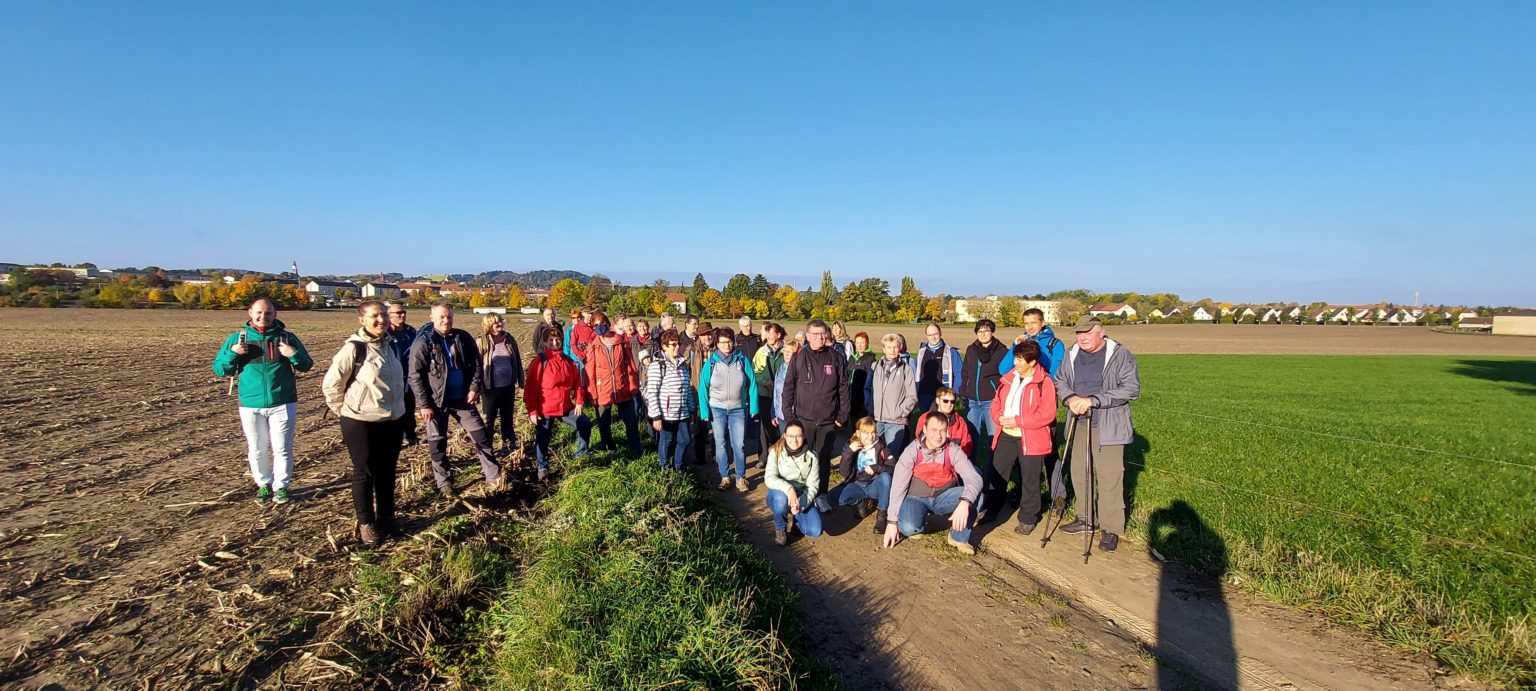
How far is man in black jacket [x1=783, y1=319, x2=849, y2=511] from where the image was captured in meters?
6.46

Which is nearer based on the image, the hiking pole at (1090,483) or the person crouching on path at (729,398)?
the hiking pole at (1090,483)

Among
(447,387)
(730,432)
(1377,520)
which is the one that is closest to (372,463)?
(447,387)

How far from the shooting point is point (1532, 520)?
581cm

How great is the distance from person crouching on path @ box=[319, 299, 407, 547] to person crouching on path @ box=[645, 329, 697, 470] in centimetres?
270

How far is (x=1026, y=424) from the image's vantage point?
18.3 feet

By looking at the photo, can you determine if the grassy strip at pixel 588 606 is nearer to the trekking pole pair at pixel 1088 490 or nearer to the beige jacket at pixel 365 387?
the beige jacket at pixel 365 387

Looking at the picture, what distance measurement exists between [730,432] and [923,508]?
2.51 metres

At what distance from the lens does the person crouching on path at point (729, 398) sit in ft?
23.2

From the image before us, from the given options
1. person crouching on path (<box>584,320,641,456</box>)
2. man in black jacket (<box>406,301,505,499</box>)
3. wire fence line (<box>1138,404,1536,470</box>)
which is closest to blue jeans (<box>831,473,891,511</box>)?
person crouching on path (<box>584,320,641,456</box>)

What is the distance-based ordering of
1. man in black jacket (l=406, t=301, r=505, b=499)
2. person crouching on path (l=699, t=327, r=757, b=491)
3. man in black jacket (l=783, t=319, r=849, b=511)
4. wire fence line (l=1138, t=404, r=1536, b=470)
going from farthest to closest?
wire fence line (l=1138, t=404, r=1536, b=470)
person crouching on path (l=699, t=327, r=757, b=491)
man in black jacket (l=783, t=319, r=849, b=511)
man in black jacket (l=406, t=301, r=505, b=499)

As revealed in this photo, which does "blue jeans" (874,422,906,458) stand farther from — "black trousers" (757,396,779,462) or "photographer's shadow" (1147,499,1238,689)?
→ "photographer's shadow" (1147,499,1238,689)

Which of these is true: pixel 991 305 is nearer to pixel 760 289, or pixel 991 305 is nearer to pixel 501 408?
pixel 760 289

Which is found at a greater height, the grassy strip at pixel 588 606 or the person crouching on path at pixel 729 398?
the person crouching on path at pixel 729 398

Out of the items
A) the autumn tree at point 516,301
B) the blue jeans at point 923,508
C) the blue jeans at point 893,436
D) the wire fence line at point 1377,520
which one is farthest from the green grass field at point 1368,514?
the autumn tree at point 516,301
